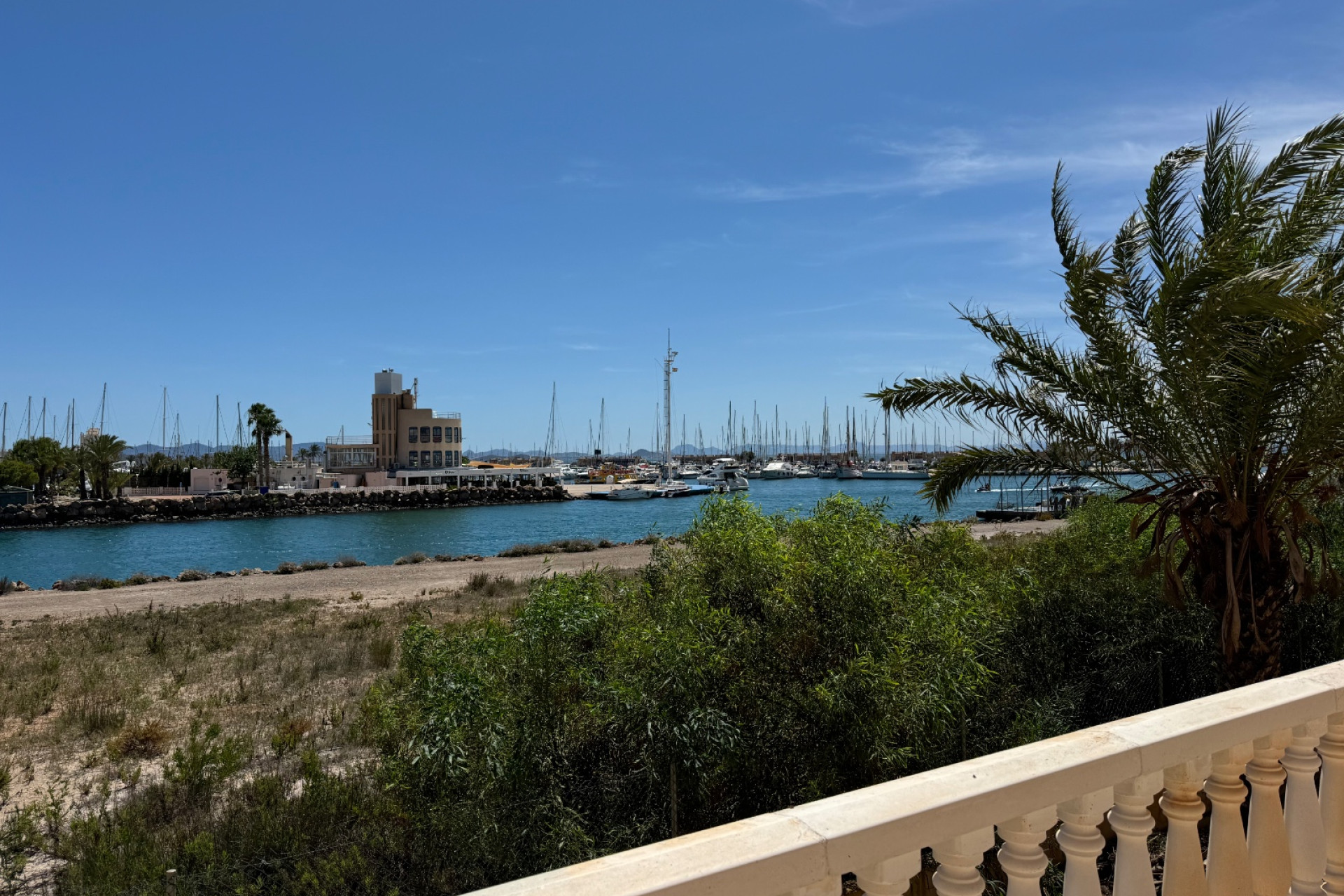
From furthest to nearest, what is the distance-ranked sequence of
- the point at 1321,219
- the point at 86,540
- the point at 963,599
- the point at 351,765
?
the point at 86,540
the point at 351,765
the point at 1321,219
the point at 963,599

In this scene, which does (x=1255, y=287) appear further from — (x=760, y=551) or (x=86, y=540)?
(x=86, y=540)

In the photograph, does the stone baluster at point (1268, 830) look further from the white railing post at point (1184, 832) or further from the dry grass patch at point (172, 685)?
the dry grass patch at point (172, 685)

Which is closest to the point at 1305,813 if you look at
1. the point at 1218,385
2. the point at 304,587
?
the point at 1218,385

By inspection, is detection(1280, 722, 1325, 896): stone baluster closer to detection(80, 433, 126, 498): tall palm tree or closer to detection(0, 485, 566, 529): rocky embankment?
detection(0, 485, 566, 529): rocky embankment

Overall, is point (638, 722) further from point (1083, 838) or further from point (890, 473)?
point (890, 473)

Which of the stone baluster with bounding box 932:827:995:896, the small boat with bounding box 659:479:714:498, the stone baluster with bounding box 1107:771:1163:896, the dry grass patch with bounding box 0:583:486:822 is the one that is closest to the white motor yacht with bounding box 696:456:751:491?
the small boat with bounding box 659:479:714:498

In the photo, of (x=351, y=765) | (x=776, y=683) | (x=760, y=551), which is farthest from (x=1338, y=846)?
(x=351, y=765)

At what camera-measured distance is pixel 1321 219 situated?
22.7 ft

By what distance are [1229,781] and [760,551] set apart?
3.56 m

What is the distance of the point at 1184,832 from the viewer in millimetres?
2156

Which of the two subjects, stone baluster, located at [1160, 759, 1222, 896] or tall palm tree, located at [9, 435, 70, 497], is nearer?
stone baluster, located at [1160, 759, 1222, 896]

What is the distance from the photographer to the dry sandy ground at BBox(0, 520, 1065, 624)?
20703mm

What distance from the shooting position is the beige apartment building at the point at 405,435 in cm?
9706

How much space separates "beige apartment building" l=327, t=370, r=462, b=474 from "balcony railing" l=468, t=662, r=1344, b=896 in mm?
97695
